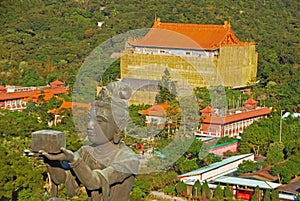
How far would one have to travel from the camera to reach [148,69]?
32.3m

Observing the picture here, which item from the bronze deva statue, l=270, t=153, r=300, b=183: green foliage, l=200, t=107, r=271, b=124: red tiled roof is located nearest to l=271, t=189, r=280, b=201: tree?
l=270, t=153, r=300, b=183: green foliage

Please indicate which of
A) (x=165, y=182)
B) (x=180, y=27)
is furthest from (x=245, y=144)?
(x=180, y=27)

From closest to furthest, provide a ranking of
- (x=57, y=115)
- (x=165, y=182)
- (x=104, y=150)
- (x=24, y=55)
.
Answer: (x=104, y=150), (x=165, y=182), (x=57, y=115), (x=24, y=55)

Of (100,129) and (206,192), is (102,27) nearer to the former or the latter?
(206,192)

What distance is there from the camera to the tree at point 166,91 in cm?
2388

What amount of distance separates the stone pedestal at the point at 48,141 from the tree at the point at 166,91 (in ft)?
61.6

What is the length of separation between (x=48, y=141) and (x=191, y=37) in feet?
106

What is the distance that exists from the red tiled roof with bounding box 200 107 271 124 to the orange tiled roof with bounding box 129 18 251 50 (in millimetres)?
7244

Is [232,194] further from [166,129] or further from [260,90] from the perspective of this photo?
[260,90]

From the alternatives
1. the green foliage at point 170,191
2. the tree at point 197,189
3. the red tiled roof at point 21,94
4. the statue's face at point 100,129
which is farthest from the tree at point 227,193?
the red tiled roof at point 21,94

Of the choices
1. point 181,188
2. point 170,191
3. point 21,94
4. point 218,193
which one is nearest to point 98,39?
point 21,94

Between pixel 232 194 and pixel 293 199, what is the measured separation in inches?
53.2

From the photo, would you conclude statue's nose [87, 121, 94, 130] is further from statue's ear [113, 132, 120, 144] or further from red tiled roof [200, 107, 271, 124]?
red tiled roof [200, 107, 271, 124]

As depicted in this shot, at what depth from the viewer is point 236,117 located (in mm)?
25734
